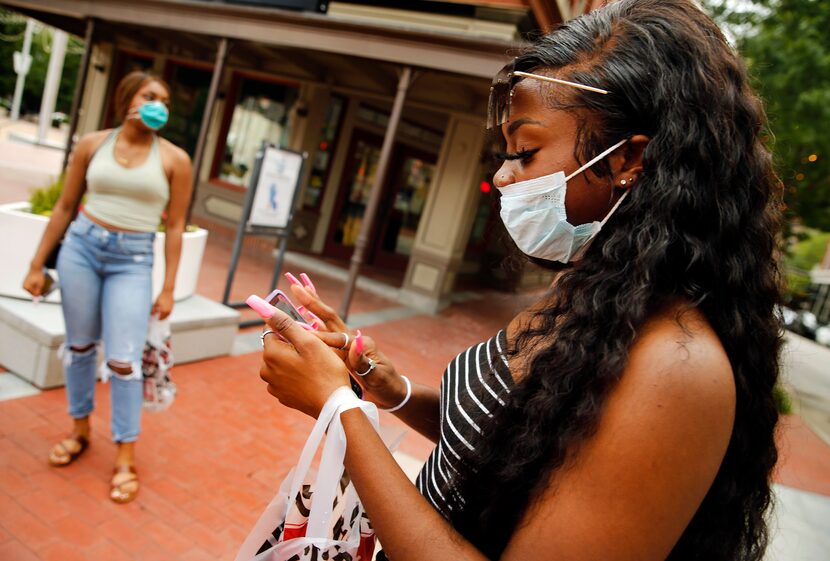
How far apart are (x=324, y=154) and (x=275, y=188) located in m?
6.09

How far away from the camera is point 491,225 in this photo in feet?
5.27

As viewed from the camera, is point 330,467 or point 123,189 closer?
point 330,467

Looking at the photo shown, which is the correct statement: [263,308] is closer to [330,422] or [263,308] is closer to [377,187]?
[330,422]

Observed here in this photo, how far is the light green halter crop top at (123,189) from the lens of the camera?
9.50ft

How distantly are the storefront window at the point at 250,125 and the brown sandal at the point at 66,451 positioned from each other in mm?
9337

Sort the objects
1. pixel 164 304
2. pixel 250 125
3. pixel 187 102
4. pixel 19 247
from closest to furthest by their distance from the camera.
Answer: pixel 164 304 → pixel 19 247 → pixel 250 125 → pixel 187 102

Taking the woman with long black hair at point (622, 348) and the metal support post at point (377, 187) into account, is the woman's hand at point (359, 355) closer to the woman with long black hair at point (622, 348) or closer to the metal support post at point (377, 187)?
the woman with long black hair at point (622, 348)

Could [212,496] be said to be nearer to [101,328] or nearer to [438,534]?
[101,328]

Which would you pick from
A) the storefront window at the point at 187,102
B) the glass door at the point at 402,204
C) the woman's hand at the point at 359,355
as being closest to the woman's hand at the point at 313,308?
the woman's hand at the point at 359,355

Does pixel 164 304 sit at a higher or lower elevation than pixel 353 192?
lower

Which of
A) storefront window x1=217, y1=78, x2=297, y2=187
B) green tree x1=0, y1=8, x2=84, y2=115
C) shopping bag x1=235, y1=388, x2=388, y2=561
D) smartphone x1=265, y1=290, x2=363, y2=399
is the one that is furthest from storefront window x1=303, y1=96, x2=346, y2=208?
green tree x1=0, y1=8, x2=84, y2=115

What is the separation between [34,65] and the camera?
37688 mm

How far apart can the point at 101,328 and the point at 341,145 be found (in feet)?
31.4

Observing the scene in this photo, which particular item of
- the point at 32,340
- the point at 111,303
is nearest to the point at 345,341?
the point at 111,303
